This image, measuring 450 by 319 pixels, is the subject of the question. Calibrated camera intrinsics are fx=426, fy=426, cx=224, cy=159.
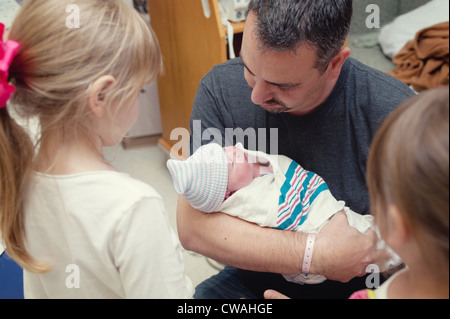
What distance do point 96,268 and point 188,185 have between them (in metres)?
0.33

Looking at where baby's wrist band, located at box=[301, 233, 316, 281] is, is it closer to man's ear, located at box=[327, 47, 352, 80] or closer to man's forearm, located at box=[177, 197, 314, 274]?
man's forearm, located at box=[177, 197, 314, 274]

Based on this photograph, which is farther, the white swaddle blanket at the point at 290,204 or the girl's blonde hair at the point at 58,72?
the white swaddle blanket at the point at 290,204

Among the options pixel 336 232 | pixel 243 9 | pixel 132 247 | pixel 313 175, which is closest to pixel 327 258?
pixel 336 232

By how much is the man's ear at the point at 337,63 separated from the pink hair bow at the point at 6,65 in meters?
0.68

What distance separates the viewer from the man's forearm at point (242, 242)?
3.12 feet

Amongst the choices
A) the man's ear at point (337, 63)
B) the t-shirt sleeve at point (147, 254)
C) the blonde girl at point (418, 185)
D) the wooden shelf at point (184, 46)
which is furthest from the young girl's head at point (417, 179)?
the wooden shelf at point (184, 46)

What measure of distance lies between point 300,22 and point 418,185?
0.51 meters

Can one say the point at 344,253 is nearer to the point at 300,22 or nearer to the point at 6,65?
the point at 300,22

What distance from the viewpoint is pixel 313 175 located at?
107cm

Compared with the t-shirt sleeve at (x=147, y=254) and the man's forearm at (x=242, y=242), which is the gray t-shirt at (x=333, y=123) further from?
the t-shirt sleeve at (x=147, y=254)

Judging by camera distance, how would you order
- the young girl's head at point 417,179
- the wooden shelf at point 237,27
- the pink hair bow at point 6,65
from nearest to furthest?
the young girl's head at point 417,179
the pink hair bow at point 6,65
the wooden shelf at point 237,27

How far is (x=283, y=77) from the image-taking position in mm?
974

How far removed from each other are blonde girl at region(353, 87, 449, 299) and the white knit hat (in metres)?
0.44
